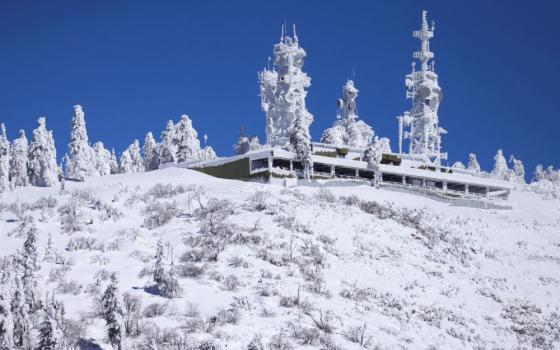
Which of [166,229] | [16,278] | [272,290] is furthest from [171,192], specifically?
[16,278]

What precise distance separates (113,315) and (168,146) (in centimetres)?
7065

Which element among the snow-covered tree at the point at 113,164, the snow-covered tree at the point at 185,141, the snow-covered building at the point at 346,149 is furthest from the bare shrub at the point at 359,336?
the snow-covered tree at the point at 113,164

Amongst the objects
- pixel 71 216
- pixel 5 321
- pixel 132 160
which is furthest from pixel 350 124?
pixel 5 321

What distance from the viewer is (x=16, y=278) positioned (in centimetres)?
3647

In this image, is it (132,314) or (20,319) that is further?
(132,314)

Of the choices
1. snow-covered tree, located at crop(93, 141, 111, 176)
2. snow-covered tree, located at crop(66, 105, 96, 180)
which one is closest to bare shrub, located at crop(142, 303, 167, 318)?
snow-covered tree, located at crop(66, 105, 96, 180)

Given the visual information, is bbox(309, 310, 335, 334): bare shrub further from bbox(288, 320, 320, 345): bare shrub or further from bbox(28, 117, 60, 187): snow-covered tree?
bbox(28, 117, 60, 187): snow-covered tree

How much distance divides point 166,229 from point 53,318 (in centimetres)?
2201

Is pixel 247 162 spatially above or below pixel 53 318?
above

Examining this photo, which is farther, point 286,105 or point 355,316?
point 286,105

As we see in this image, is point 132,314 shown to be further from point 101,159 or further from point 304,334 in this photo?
point 101,159

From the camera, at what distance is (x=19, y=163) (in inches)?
3642

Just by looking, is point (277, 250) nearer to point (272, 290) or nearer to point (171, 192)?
point (272, 290)

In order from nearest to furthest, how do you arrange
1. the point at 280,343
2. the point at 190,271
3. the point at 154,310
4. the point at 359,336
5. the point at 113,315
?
A: the point at 113,315 < the point at 280,343 < the point at 154,310 < the point at 359,336 < the point at 190,271
